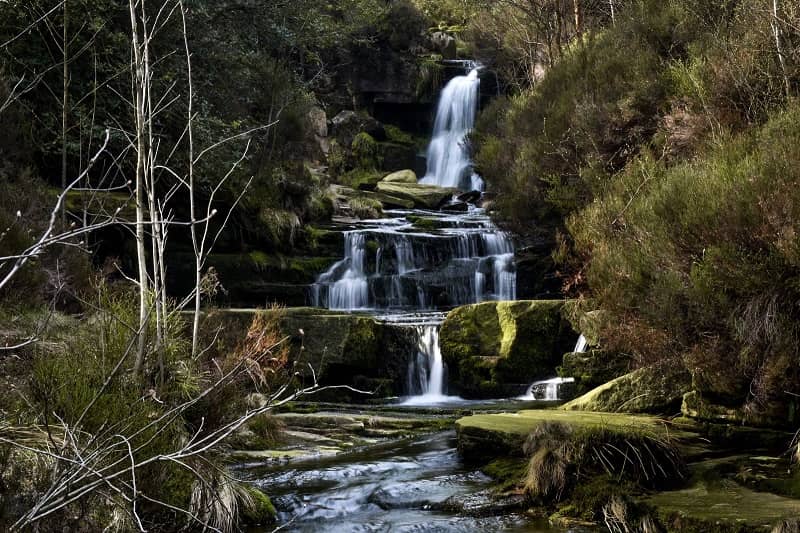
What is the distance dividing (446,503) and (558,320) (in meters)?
6.57

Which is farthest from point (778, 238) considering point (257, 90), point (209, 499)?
point (257, 90)

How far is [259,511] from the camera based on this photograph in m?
6.09

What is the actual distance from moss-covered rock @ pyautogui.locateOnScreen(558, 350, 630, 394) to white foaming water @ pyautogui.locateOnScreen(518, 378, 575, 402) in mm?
263

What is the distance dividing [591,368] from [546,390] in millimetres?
899

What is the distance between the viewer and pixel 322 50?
30.8 meters

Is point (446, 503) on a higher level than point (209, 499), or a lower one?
lower

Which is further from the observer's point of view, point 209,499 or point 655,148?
point 655,148

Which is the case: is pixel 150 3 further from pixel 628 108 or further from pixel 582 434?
pixel 582 434

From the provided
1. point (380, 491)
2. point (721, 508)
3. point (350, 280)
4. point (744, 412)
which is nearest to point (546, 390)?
point (744, 412)

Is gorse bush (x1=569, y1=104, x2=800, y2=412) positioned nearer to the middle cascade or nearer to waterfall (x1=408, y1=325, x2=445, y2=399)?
waterfall (x1=408, y1=325, x2=445, y2=399)

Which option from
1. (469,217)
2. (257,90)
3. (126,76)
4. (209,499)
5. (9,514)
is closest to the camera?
(9,514)

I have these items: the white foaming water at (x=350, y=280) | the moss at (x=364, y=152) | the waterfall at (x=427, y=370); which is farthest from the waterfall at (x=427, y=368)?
the moss at (x=364, y=152)

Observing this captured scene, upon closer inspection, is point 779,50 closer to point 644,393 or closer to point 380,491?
point 644,393

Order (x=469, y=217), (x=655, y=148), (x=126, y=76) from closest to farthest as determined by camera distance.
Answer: (x=655, y=148) < (x=126, y=76) < (x=469, y=217)
